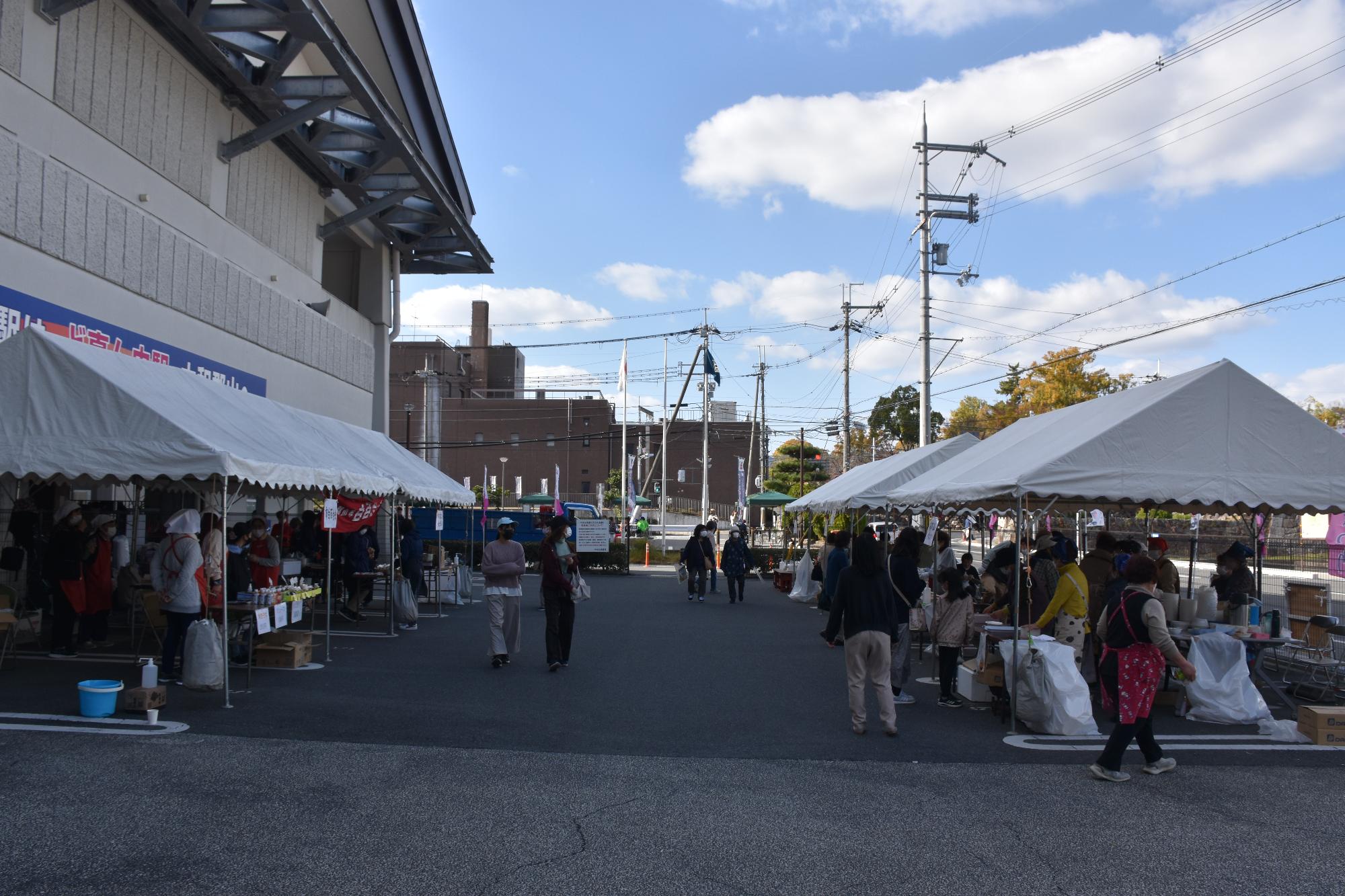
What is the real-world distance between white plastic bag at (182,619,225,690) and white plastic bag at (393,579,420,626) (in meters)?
6.11

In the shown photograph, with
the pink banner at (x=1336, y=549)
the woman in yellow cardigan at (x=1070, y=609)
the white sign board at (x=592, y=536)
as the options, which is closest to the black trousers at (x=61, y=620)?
the woman in yellow cardigan at (x=1070, y=609)

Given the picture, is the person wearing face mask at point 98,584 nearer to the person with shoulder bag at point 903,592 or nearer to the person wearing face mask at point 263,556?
the person wearing face mask at point 263,556

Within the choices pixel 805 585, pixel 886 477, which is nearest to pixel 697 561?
pixel 805 585

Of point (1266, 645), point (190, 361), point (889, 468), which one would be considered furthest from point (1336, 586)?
point (190, 361)

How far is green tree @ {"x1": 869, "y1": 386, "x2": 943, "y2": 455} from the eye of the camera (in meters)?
66.1

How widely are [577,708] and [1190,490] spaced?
6.13m

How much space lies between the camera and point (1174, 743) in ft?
26.7

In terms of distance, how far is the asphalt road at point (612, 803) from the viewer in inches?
197

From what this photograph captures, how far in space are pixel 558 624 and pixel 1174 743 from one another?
6.50 m

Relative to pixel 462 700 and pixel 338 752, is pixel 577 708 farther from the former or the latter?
pixel 338 752

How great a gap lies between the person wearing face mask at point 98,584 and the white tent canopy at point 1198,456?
10064mm

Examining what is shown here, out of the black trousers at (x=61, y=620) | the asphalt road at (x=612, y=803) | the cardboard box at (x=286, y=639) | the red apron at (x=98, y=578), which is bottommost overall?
the asphalt road at (x=612, y=803)

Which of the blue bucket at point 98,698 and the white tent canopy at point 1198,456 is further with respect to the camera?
the white tent canopy at point 1198,456

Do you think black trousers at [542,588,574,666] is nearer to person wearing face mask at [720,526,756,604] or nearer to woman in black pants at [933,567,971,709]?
woman in black pants at [933,567,971,709]
